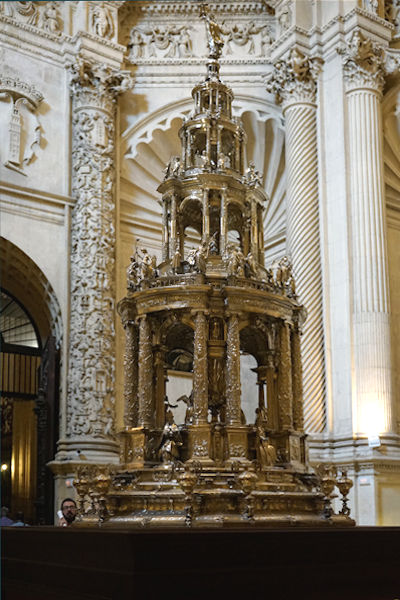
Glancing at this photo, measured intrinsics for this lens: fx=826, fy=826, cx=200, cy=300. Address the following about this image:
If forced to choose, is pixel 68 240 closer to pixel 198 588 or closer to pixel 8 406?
pixel 8 406

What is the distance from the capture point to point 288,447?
1027 cm

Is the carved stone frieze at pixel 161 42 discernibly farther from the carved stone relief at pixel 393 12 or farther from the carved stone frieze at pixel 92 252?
the carved stone relief at pixel 393 12

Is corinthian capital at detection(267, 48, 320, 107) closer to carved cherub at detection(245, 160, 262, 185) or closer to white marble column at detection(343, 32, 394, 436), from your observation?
white marble column at detection(343, 32, 394, 436)

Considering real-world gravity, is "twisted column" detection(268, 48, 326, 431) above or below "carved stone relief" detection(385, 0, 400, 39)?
below

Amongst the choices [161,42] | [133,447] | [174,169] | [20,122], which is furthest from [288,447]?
[161,42]

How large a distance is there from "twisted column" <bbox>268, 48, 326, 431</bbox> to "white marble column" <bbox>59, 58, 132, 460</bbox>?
369cm

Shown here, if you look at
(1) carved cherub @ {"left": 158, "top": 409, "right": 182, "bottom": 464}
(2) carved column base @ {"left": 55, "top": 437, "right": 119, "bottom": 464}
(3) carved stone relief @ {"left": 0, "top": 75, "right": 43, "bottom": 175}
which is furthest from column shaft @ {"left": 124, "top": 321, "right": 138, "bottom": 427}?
(3) carved stone relief @ {"left": 0, "top": 75, "right": 43, "bottom": 175}

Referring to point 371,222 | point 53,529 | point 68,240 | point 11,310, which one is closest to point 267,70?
point 371,222

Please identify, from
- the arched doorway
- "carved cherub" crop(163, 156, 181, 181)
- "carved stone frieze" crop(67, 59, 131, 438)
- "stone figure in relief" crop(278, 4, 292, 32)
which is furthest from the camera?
"stone figure in relief" crop(278, 4, 292, 32)

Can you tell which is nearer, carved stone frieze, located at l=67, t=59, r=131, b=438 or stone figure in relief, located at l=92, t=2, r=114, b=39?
carved stone frieze, located at l=67, t=59, r=131, b=438

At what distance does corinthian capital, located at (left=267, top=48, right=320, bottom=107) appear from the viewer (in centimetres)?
1823

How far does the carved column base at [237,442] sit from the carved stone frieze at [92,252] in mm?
7311

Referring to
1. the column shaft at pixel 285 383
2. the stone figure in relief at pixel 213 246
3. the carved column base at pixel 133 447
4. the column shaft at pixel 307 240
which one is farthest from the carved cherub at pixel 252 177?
the column shaft at pixel 307 240

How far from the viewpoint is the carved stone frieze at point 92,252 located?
1666 centimetres
